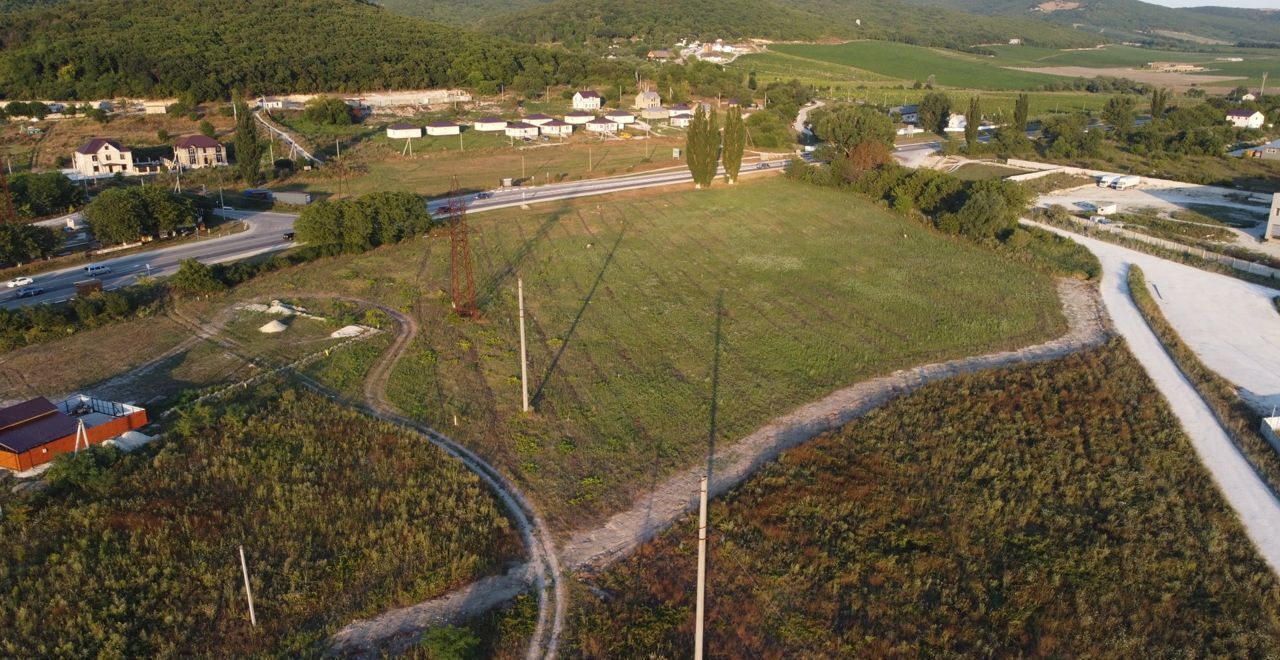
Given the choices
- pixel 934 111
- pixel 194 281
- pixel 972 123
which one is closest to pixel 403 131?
pixel 194 281

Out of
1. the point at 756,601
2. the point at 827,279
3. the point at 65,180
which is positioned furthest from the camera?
the point at 65,180

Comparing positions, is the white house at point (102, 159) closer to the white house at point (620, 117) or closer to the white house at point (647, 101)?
the white house at point (620, 117)

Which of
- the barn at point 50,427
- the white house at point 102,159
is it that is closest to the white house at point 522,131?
the white house at point 102,159

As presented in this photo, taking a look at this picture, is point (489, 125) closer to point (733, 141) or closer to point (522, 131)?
point (522, 131)

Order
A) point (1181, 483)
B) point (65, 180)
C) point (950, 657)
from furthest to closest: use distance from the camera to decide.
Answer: point (65, 180), point (1181, 483), point (950, 657)

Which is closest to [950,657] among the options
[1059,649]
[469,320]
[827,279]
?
[1059,649]

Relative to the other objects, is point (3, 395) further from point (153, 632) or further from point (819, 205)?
point (819, 205)

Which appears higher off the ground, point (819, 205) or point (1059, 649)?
point (819, 205)
